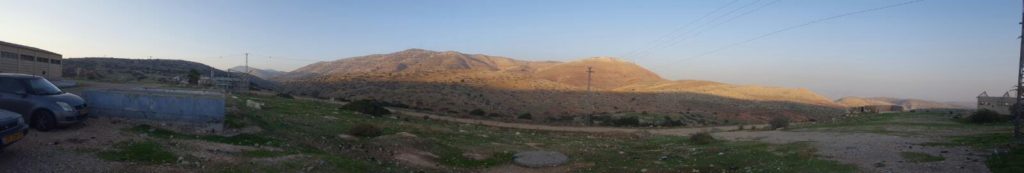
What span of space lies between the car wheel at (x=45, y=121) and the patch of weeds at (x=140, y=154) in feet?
9.58

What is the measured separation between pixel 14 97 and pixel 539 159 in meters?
14.4

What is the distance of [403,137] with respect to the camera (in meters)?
20.7

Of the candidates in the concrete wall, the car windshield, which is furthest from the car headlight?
the concrete wall

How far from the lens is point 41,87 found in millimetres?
15984

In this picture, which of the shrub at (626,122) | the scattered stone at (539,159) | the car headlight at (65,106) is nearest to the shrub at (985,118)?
the shrub at (626,122)

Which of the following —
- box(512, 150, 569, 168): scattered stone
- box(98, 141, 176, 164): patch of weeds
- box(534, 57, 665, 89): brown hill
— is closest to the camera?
box(98, 141, 176, 164): patch of weeds

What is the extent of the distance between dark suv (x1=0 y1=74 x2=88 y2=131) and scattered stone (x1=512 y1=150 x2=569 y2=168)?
480 inches

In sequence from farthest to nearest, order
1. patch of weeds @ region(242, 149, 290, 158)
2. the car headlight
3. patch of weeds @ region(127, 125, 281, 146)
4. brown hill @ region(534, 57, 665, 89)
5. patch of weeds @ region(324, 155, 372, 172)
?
brown hill @ region(534, 57, 665, 89) < patch of weeds @ region(127, 125, 281, 146) < the car headlight < patch of weeds @ region(242, 149, 290, 158) < patch of weeds @ region(324, 155, 372, 172)

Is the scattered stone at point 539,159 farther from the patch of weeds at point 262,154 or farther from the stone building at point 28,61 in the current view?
the stone building at point 28,61

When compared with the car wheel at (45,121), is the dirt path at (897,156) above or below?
below

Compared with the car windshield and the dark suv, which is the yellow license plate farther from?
the car windshield

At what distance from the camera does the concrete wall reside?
17.8 metres

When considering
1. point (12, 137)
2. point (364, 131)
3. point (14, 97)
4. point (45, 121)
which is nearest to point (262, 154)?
point (12, 137)

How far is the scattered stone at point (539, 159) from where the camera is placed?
18.0 metres
